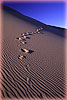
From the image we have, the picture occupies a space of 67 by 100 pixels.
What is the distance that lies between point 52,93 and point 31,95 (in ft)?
3.28

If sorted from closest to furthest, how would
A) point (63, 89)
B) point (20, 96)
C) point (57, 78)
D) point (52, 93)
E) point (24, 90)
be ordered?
point (20, 96) → point (24, 90) → point (52, 93) → point (63, 89) → point (57, 78)

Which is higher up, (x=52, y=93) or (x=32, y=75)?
(x=32, y=75)

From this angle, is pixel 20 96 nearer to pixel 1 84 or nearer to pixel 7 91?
pixel 7 91

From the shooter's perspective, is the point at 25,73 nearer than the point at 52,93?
No

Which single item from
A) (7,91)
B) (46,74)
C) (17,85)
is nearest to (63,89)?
(46,74)

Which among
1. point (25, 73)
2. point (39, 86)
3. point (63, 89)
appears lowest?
point (63, 89)

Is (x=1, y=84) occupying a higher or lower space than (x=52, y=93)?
higher

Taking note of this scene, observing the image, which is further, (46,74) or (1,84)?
(46,74)

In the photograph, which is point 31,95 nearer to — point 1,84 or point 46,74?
point 1,84

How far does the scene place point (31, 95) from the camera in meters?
3.57

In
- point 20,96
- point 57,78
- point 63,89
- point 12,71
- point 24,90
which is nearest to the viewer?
point 20,96

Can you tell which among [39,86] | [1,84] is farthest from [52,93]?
[1,84]

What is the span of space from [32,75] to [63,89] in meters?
1.68

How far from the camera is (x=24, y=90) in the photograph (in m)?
3.71
